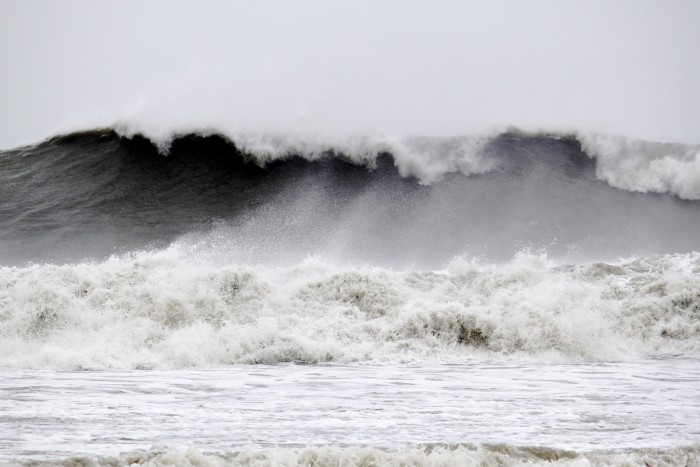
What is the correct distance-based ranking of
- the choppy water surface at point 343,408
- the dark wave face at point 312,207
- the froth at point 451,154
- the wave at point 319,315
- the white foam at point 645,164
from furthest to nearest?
the white foam at point 645,164 < the froth at point 451,154 < the dark wave face at point 312,207 < the wave at point 319,315 < the choppy water surface at point 343,408

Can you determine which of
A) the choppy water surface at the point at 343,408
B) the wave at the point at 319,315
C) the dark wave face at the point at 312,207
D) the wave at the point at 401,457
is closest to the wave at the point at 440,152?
the dark wave face at the point at 312,207

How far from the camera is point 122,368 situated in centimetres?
656

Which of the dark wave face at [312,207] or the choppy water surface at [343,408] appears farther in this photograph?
the dark wave face at [312,207]

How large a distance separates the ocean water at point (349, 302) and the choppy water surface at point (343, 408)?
0.09ft

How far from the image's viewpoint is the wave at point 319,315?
721 centimetres

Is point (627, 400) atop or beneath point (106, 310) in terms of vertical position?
beneath

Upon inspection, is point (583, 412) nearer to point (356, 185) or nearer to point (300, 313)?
point (300, 313)

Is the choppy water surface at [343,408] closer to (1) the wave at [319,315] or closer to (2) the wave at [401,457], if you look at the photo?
(2) the wave at [401,457]

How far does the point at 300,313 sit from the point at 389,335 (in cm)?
120

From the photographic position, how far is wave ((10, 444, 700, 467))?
364 cm

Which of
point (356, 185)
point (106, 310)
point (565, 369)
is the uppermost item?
point (356, 185)

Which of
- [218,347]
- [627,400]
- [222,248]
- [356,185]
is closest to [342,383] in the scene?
[218,347]

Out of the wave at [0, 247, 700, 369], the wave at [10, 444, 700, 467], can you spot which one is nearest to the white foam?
the wave at [0, 247, 700, 369]

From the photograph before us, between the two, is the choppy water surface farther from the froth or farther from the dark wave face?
the froth
